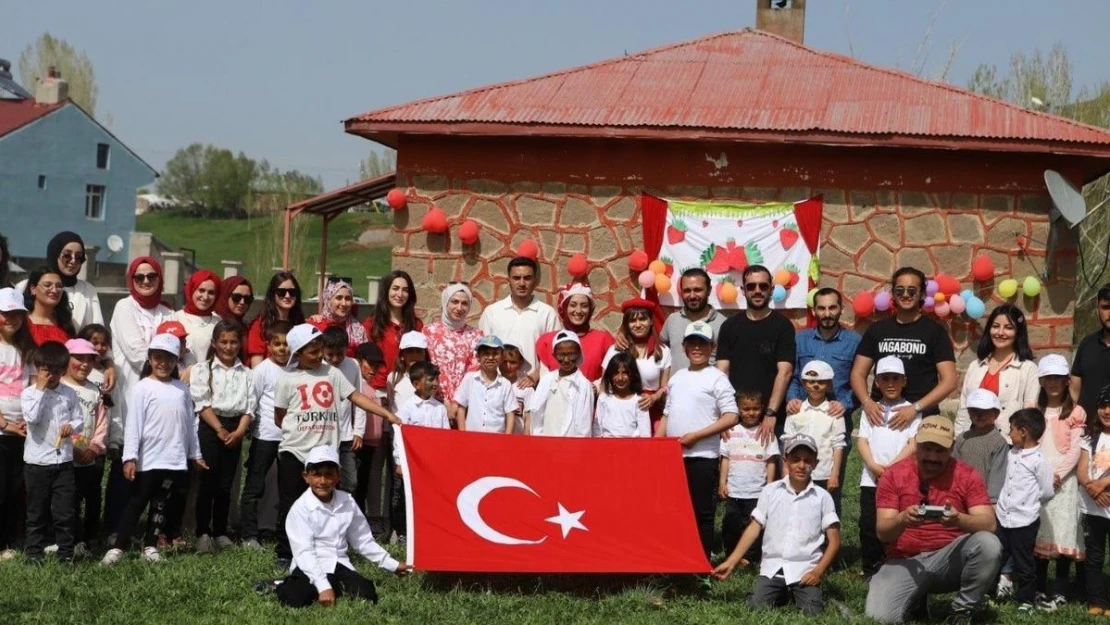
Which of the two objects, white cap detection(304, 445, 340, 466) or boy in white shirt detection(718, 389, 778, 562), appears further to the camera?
boy in white shirt detection(718, 389, 778, 562)

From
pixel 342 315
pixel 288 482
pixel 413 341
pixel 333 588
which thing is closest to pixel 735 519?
pixel 413 341

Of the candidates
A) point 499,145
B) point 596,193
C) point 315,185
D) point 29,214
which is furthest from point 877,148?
point 315,185

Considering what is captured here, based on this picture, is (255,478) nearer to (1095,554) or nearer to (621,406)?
(621,406)

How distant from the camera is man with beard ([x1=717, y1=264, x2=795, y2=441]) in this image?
7.90 meters

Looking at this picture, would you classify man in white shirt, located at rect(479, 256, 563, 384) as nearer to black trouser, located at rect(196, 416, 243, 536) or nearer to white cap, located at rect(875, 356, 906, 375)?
black trouser, located at rect(196, 416, 243, 536)

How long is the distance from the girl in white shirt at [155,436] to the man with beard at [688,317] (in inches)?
100

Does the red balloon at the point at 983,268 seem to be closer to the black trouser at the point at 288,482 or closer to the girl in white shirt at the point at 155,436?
the black trouser at the point at 288,482

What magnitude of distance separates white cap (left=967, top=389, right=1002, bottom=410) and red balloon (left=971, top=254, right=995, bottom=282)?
3.95 meters

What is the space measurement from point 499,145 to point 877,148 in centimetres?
310

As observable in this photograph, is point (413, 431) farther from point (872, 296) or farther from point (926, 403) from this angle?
point (872, 296)

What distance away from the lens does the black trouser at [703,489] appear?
7.68 m

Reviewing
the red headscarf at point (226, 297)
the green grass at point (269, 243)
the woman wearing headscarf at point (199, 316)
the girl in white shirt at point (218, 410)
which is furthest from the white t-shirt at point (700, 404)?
the green grass at point (269, 243)

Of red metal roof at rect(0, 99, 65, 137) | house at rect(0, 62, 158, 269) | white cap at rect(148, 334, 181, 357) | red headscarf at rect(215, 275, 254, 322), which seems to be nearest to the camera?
white cap at rect(148, 334, 181, 357)

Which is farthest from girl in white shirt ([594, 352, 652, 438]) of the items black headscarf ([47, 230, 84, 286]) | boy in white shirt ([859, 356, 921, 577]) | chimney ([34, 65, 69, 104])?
chimney ([34, 65, 69, 104])
